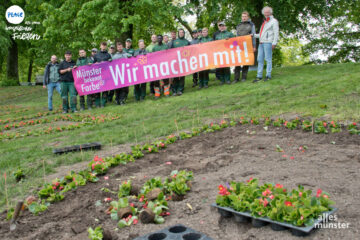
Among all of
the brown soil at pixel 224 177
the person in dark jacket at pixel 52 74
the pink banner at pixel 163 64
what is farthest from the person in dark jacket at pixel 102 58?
the brown soil at pixel 224 177

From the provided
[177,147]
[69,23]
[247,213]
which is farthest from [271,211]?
[69,23]

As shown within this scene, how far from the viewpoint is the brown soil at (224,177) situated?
128 inches

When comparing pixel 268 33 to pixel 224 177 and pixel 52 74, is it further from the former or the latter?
pixel 224 177

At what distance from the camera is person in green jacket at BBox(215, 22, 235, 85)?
13.9 m

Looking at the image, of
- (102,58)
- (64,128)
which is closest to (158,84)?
(102,58)

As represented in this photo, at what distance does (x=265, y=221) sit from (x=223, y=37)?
38.4 feet

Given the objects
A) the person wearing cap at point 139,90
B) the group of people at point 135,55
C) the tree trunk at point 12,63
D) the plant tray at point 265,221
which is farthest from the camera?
the tree trunk at point 12,63

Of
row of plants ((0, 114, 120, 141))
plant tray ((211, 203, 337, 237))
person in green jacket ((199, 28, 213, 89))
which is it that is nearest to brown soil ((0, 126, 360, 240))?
plant tray ((211, 203, 337, 237))

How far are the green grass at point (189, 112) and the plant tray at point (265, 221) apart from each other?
289 cm

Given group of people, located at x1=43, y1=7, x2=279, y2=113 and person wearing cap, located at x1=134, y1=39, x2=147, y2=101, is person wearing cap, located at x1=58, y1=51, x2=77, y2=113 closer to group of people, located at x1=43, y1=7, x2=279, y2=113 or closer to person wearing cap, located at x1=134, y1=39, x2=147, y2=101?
group of people, located at x1=43, y1=7, x2=279, y2=113

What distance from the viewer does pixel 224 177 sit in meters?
4.42

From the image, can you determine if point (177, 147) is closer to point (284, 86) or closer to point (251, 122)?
point (251, 122)

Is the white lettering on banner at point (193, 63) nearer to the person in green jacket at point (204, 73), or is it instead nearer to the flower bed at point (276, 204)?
the person in green jacket at point (204, 73)

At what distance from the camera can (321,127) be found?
6020 mm
